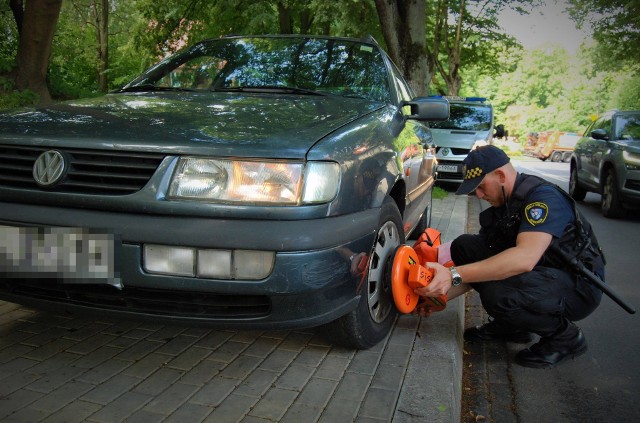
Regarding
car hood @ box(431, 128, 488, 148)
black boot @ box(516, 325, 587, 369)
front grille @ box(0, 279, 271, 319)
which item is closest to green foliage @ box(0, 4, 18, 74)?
car hood @ box(431, 128, 488, 148)

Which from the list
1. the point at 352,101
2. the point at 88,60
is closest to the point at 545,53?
the point at 88,60

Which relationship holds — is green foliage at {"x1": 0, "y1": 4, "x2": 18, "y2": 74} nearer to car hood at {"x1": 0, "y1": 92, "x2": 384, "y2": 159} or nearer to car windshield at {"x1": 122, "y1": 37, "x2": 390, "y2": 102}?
car windshield at {"x1": 122, "y1": 37, "x2": 390, "y2": 102}

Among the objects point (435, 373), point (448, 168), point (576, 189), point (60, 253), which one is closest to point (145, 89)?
point (60, 253)

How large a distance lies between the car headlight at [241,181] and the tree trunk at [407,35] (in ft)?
30.6

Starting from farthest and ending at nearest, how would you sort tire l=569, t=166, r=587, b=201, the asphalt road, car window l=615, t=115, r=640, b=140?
tire l=569, t=166, r=587, b=201 → car window l=615, t=115, r=640, b=140 → the asphalt road

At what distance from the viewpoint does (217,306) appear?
7.82 ft

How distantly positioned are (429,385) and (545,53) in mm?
82238

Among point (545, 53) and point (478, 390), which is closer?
point (478, 390)

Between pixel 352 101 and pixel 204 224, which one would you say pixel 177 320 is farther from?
pixel 352 101

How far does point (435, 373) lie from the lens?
2.72 m

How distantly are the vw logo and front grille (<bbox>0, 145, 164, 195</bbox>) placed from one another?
2 centimetres

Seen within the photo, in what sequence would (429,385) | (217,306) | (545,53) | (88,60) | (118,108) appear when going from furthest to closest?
(545,53)
(88,60)
(118,108)
(429,385)
(217,306)

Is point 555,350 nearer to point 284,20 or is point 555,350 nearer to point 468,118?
point 468,118

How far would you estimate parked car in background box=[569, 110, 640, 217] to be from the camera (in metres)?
8.11
